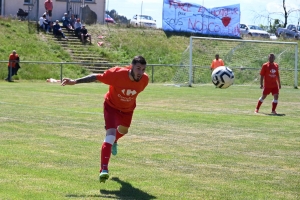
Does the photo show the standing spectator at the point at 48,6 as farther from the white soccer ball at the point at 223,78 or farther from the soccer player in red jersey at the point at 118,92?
the soccer player in red jersey at the point at 118,92

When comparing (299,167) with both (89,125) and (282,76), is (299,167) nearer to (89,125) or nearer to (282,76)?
(89,125)

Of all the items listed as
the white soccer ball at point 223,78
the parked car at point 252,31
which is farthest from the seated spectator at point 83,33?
the white soccer ball at point 223,78

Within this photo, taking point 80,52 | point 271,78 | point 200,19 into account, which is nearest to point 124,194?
point 271,78

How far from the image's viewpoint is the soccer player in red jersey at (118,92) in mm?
8602

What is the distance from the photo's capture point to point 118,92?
9.13m

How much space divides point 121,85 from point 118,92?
187 mm

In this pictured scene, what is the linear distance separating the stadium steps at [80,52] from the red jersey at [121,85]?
3088 cm

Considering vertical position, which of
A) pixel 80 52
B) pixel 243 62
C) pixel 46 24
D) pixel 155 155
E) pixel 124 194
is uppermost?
pixel 46 24

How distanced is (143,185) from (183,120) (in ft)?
27.8

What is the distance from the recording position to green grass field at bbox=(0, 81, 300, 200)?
27.1 feet

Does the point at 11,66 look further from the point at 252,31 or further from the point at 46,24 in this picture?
the point at 252,31

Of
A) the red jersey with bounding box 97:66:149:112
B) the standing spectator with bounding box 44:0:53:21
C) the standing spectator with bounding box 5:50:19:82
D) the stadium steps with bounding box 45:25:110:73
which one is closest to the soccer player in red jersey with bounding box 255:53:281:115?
the red jersey with bounding box 97:66:149:112

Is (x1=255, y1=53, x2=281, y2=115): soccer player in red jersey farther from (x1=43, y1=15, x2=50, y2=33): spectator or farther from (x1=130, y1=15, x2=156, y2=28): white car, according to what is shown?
(x1=130, y1=15, x2=156, y2=28): white car

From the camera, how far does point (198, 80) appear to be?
38344 mm
